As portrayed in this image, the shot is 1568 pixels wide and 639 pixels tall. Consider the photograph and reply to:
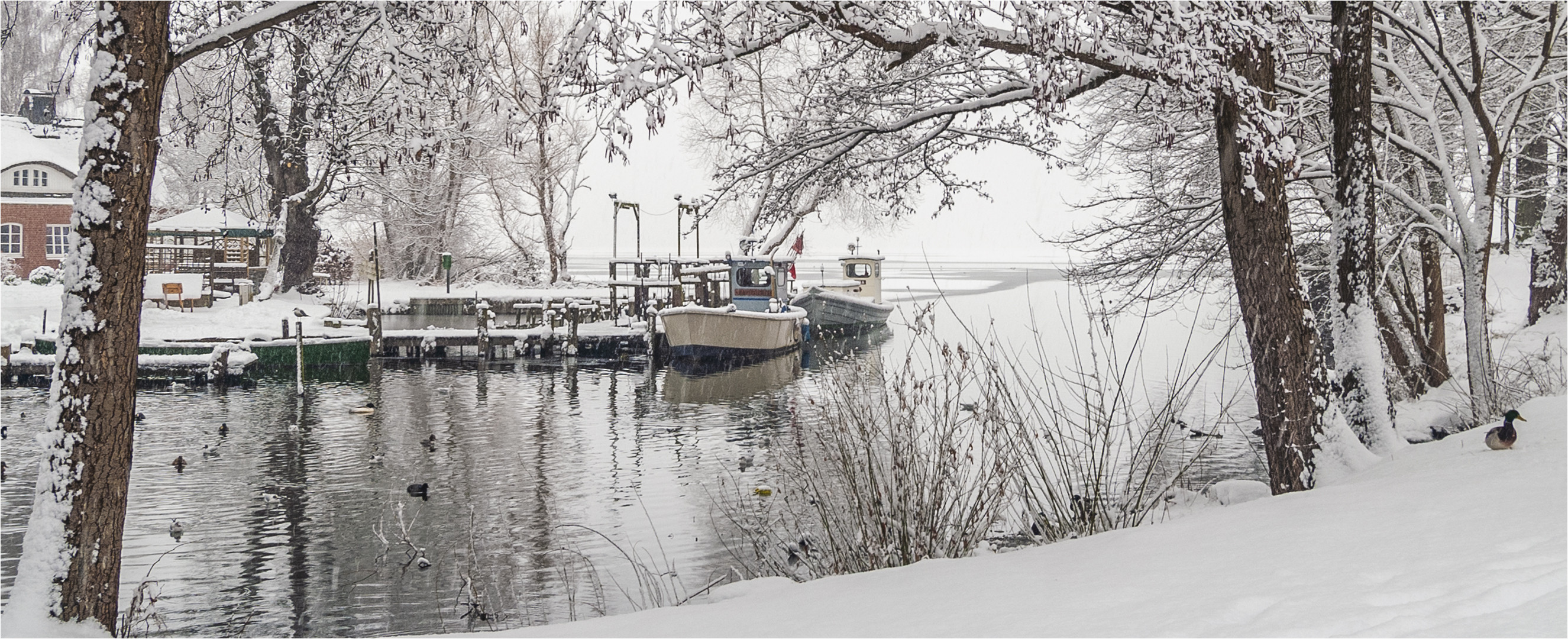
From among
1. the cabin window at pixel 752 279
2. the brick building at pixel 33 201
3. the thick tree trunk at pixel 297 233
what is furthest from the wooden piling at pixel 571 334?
the brick building at pixel 33 201

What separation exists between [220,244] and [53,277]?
14.5 feet

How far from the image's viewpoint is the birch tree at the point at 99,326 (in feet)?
15.7

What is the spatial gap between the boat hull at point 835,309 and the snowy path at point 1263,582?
91.6ft

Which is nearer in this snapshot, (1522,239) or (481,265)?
(1522,239)

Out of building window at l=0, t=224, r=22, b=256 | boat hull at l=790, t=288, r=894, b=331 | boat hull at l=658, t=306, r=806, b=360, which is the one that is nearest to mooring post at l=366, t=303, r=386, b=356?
boat hull at l=658, t=306, r=806, b=360

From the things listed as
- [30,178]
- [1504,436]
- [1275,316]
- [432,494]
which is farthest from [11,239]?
[1504,436]

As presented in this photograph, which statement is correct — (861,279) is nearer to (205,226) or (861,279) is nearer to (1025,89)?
(205,226)

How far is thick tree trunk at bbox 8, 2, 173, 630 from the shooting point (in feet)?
15.7

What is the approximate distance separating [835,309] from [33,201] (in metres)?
26.2

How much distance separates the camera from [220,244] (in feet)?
108

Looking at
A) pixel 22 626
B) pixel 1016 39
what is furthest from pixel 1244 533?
pixel 22 626

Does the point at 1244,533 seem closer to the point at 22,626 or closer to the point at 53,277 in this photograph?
the point at 22,626

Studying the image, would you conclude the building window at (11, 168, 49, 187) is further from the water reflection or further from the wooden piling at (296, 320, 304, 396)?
the water reflection

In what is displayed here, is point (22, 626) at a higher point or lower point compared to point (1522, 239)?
lower
